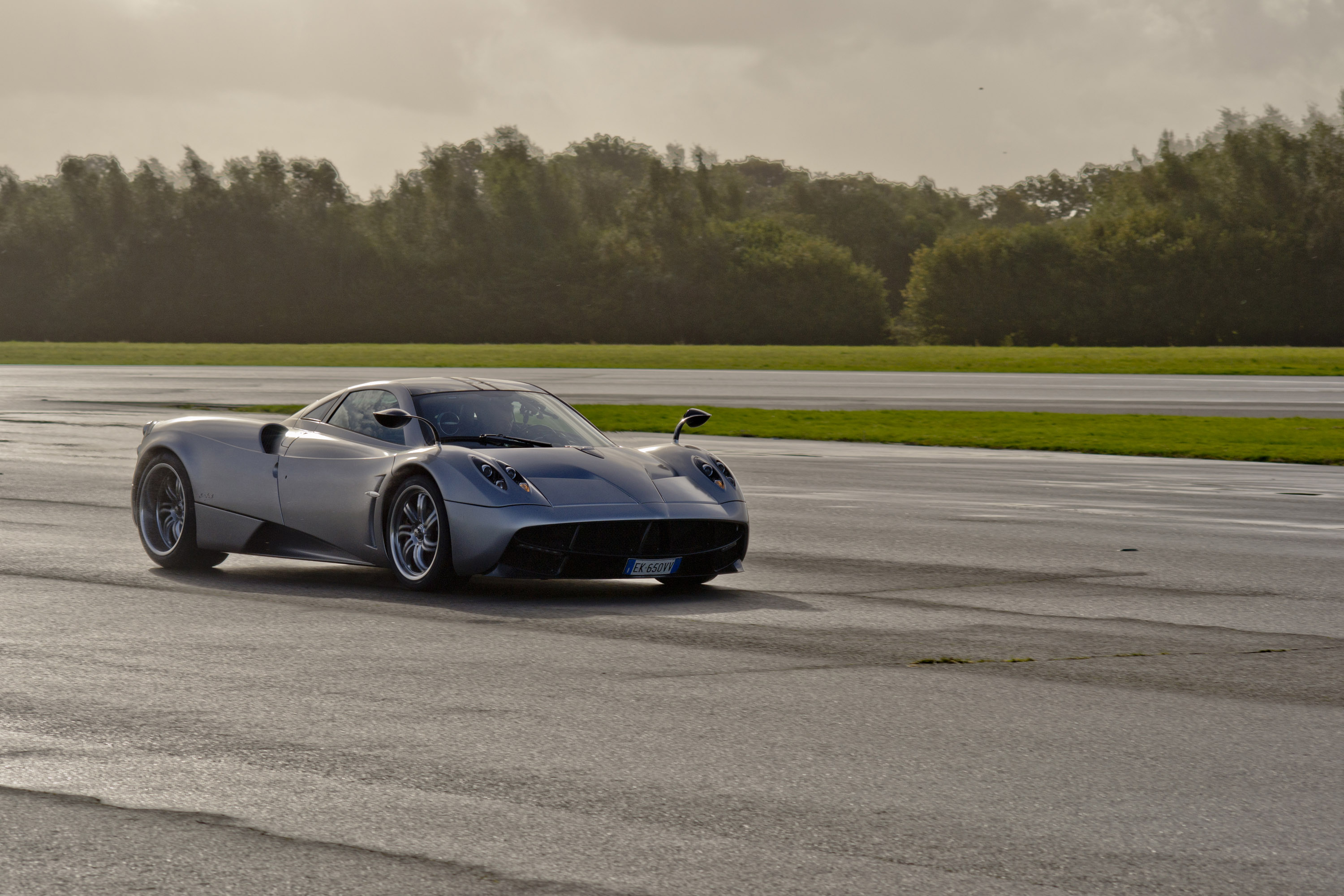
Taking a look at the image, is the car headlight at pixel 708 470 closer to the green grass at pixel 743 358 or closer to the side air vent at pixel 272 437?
the side air vent at pixel 272 437

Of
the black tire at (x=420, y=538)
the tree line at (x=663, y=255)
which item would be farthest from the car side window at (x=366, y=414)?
the tree line at (x=663, y=255)

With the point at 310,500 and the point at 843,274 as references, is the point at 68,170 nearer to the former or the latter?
the point at 843,274

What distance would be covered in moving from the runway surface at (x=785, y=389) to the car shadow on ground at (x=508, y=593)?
17241mm

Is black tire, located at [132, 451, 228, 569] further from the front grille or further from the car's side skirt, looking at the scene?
the front grille

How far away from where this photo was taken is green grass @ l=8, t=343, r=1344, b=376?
58.1 metres

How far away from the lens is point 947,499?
49.9 feet

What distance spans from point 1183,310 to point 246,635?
90.3m

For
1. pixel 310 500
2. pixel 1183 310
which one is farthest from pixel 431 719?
pixel 1183 310

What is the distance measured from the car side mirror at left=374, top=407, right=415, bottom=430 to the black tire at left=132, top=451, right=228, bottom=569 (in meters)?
1.78

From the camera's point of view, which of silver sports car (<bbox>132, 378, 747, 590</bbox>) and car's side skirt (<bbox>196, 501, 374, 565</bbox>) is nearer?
silver sports car (<bbox>132, 378, 747, 590</bbox>)

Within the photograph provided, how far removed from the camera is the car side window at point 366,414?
9945 mm

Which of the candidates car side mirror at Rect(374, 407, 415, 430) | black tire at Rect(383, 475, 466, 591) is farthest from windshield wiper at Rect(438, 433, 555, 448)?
black tire at Rect(383, 475, 466, 591)

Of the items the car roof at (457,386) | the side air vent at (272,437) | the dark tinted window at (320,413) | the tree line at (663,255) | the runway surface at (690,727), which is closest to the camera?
the runway surface at (690,727)

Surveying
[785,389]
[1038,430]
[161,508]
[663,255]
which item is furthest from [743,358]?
[161,508]
